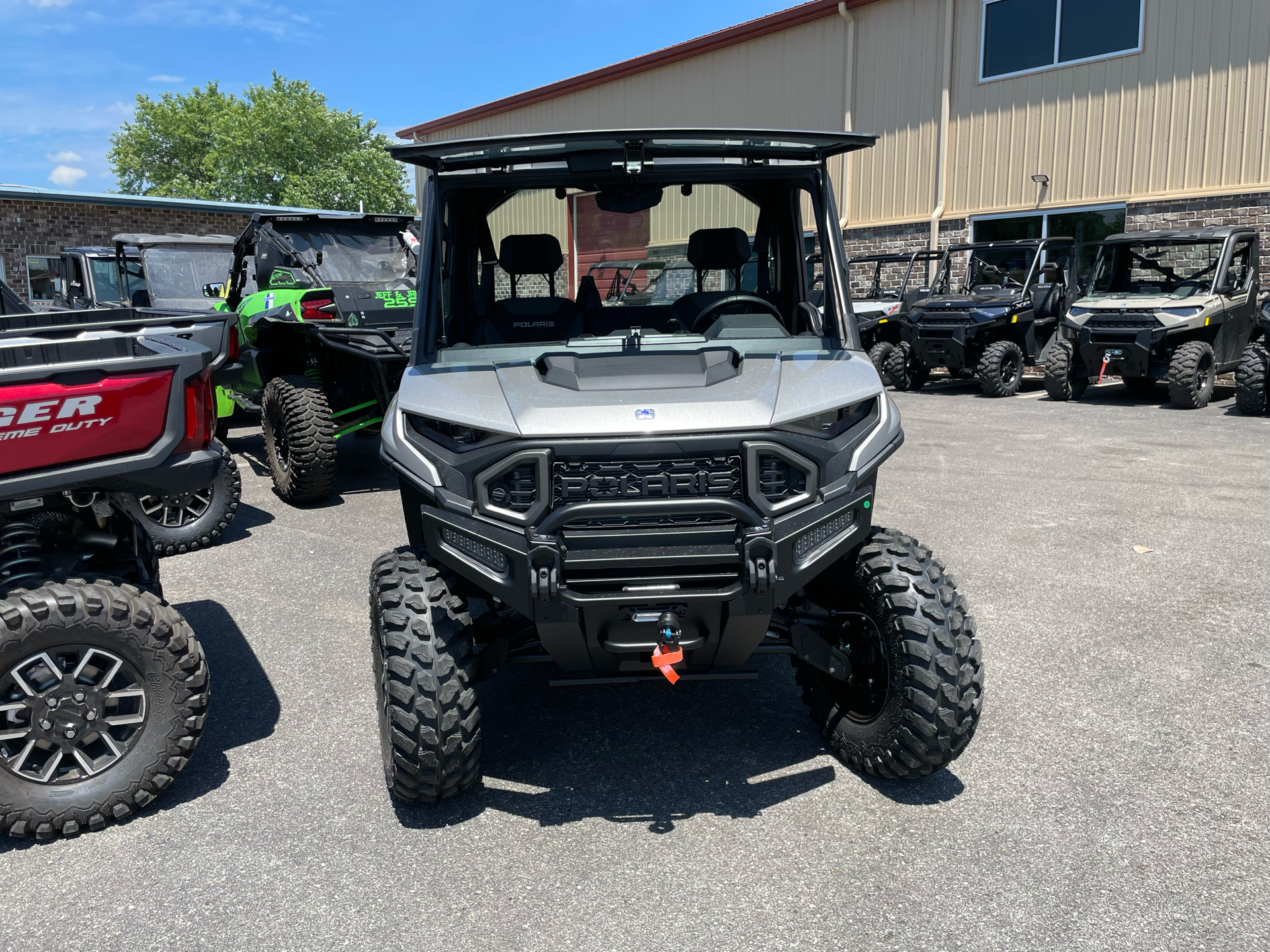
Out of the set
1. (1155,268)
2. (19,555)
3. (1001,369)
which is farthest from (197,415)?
(1155,268)

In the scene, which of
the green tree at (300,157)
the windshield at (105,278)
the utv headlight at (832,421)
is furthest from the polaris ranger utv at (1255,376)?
the green tree at (300,157)

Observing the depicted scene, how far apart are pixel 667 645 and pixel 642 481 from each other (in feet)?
1.56

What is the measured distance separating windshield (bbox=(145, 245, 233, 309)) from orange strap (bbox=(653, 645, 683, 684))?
926 centimetres

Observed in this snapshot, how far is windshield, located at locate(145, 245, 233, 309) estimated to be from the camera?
35.2 feet

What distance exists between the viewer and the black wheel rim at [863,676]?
3205mm

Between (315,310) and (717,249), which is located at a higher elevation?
(717,249)

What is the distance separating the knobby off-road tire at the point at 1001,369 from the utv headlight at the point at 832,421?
10738mm

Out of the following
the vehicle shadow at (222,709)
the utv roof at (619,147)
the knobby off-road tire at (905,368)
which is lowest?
the vehicle shadow at (222,709)

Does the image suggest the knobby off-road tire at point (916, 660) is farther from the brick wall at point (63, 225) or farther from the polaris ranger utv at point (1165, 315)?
the brick wall at point (63, 225)

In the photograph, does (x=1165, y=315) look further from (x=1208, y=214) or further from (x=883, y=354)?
(x=883, y=354)

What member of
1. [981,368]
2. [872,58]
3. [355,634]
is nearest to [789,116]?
[872,58]

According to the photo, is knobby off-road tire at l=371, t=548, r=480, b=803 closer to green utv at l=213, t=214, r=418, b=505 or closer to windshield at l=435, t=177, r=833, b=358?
windshield at l=435, t=177, r=833, b=358

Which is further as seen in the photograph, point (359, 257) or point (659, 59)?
point (659, 59)

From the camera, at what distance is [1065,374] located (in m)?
12.4
